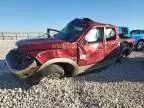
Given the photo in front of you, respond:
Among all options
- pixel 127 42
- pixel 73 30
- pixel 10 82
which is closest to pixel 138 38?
pixel 127 42

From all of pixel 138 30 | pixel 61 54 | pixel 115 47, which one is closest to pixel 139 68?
pixel 115 47

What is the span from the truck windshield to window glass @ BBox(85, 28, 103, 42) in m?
0.24

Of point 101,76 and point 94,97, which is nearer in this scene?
point 94,97

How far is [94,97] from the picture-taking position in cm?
752

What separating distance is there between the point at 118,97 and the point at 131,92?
627mm

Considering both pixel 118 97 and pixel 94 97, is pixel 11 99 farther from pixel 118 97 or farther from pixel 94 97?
pixel 118 97

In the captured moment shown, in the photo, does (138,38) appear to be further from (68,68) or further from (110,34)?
(68,68)

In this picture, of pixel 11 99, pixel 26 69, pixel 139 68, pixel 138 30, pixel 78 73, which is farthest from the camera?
pixel 138 30

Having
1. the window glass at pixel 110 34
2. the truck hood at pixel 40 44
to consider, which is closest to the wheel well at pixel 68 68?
the truck hood at pixel 40 44

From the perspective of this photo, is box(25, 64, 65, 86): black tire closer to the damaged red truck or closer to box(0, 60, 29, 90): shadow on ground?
the damaged red truck

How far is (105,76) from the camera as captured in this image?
32.8 ft

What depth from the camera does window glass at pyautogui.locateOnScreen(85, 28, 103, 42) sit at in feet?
31.0

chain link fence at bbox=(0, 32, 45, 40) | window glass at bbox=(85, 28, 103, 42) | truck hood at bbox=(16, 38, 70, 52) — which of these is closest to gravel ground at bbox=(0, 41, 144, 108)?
truck hood at bbox=(16, 38, 70, 52)

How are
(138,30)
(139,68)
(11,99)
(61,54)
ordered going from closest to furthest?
1. (11,99)
2. (61,54)
3. (139,68)
4. (138,30)
